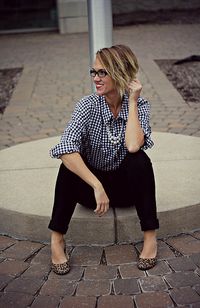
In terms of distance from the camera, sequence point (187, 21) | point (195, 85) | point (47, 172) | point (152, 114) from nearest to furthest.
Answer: point (47, 172)
point (152, 114)
point (195, 85)
point (187, 21)

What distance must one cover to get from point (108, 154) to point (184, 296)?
964mm

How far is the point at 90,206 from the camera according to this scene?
10.7ft

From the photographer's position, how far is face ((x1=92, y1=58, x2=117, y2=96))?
9.55 ft

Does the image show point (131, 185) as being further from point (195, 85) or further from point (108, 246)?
point (195, 85)

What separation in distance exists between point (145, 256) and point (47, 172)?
1415 millimetres

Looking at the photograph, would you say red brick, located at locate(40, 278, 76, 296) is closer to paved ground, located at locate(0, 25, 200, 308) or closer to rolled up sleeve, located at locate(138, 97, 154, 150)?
paved ground, located at locate(0, 25, 200, 308)

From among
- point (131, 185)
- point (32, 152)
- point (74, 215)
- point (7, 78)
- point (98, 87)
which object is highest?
point (98, 87)

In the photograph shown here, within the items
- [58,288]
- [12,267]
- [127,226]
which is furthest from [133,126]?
[12,267]

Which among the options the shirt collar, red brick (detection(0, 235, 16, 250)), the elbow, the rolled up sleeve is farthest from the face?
red brick (detection(0, 235, 16, 250))

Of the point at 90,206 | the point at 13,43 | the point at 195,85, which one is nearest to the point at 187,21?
the point at 13,43

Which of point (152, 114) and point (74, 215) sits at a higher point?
point (74, 215)

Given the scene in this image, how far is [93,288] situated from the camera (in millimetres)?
2791

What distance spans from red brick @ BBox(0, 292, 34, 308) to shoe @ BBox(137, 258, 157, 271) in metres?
0.67

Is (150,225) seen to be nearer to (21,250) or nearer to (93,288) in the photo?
(93,288)
